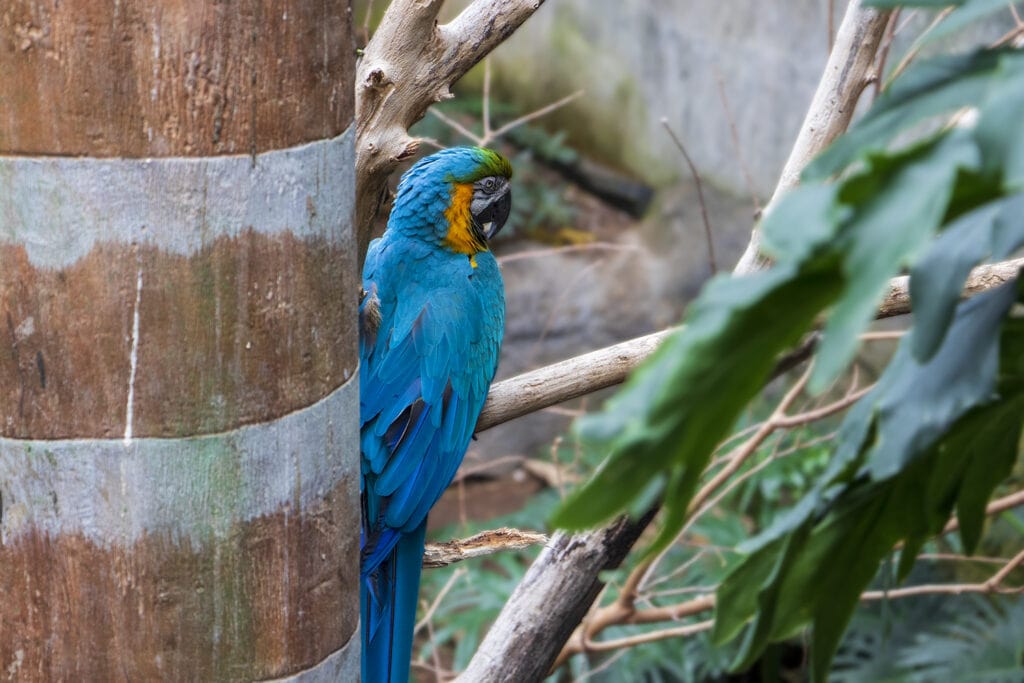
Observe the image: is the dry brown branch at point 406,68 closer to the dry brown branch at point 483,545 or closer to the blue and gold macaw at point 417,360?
the blue and gold macaw at point 417,360

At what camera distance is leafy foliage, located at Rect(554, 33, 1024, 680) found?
439mm

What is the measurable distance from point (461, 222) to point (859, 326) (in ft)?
4.39

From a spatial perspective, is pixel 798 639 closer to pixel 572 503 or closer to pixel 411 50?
A: pixel 411 50

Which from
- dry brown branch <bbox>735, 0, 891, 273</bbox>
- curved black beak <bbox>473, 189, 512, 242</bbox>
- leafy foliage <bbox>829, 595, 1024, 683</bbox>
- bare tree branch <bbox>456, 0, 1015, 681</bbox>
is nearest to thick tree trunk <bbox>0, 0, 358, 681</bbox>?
bare tree branch <bbox>456, 0, 1015, 681</bbox>

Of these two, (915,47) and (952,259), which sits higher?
(915,47)

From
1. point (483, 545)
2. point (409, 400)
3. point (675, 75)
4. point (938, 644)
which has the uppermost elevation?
point (675, 75)

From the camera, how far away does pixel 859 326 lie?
0.41 meters

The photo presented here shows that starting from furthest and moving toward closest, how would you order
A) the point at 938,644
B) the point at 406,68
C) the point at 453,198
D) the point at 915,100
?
the point at 938,644, the point at 453,198, the point at 406,68, the point at 915,100

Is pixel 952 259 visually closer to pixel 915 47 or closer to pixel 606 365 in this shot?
pixel 915 47

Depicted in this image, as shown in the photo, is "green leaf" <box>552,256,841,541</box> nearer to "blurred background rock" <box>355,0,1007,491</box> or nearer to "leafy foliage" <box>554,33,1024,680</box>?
"leafy foliage" <box>554,33,1024,680</box>

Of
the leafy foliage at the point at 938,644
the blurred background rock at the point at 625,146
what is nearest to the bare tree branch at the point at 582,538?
the leafy foliage at the point at 938,644

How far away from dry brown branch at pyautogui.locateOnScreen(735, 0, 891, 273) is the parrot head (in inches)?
19.7

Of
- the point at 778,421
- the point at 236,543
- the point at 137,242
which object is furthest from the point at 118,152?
the point at 778,421

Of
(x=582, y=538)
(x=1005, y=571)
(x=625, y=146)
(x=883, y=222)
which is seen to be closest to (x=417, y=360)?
(x=582, y=538)
